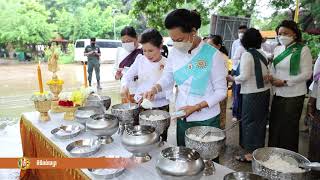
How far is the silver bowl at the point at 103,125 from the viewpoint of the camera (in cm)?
175

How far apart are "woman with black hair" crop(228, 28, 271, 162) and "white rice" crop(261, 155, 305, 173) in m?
1.84

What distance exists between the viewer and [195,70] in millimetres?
1785

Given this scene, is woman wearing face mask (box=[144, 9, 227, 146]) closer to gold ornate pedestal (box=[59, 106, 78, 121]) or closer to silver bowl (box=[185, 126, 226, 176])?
silver bowl (box=[185, 126, 226, 176])

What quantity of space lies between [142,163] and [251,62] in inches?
76.2

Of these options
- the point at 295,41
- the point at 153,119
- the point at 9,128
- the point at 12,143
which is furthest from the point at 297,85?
Result: the point at 9,128

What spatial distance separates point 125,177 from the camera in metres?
1.46

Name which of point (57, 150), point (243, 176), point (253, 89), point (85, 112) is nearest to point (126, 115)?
point (85, 112)

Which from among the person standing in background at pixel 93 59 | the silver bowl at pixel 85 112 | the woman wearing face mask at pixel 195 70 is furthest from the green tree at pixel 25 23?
the woman wearing face mask at pixel 195 70

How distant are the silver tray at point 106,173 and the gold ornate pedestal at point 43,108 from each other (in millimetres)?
1159

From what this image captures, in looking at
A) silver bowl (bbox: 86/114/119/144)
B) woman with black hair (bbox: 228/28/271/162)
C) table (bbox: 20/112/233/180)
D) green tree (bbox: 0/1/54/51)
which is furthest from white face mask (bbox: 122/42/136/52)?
green tree (bbox: 0/1/54/51)

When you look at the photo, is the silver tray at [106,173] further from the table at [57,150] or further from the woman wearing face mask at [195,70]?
the woman wearing face mask at [195,70]

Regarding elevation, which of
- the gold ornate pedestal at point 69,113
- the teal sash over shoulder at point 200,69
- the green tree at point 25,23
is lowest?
the gold ornate pedestal at point 69,113

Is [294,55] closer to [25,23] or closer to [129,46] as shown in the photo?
[129,46]

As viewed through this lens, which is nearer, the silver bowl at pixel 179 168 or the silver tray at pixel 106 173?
the silver bowl at pixel 179 168
